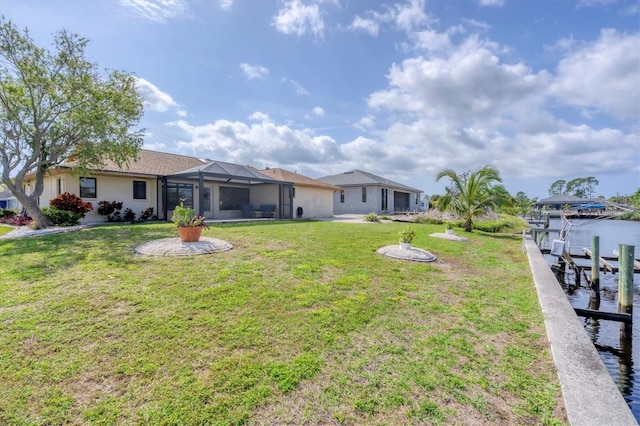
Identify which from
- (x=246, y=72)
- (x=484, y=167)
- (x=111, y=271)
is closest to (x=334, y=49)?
(x=246, y=72)

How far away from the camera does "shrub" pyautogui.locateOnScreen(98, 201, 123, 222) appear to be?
1527 centimetres

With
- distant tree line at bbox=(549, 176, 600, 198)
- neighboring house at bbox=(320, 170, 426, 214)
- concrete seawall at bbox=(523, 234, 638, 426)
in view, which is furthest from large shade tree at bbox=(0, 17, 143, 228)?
distant tree line at bbox=(549, 176, 600, 198)

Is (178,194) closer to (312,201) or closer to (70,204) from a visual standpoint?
(70,204)

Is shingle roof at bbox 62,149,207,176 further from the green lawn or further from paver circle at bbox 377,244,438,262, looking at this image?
paver circle at bbox 377,244,438,262

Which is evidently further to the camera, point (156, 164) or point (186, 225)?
point (156, 164)

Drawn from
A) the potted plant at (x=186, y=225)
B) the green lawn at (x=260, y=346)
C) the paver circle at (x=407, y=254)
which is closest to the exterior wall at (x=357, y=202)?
the paver circle at (x=407, y=254)

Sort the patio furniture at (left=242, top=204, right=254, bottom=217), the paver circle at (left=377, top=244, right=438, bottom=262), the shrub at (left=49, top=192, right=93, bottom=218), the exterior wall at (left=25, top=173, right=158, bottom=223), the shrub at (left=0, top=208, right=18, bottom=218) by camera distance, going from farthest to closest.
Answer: the patio furniture at (left=242, top=204, right=254, bottom=217) < the shrub at (left=0, top=208, right=18, bottom=218) < the exterior wall at (left=25, top=173, right=158, bottom=223) < the shrub at (left=49, top=192, right=93, bottom=218) < the paver circle at (left=377, top=244, right=438, bottom=262)

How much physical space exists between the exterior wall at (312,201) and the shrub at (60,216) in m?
13.1

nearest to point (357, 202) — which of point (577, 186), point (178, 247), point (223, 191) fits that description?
point (223, 191)

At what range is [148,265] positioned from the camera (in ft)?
20.7

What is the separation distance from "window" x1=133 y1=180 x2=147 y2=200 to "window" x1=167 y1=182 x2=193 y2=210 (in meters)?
1.22

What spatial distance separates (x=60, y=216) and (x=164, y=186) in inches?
192

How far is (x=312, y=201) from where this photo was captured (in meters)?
25.0

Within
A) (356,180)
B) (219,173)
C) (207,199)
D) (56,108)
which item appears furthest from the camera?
(356,180)
